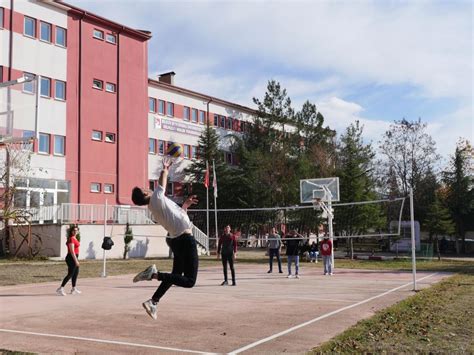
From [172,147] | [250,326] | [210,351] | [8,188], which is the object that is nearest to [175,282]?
[210,351]

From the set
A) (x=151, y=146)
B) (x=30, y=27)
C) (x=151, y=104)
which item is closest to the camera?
(x=30, y=27)

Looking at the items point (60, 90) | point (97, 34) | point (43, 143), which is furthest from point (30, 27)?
point (43, 143)

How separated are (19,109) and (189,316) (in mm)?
7884

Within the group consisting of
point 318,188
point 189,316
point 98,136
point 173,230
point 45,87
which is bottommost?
point 189,316

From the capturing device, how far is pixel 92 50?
4162 cm

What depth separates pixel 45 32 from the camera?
3825 cm

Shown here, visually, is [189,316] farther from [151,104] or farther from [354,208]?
[151,104]

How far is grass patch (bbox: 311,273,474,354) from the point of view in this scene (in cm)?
755

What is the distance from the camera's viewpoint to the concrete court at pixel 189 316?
7.89 metres

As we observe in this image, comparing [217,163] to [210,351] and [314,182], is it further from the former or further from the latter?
[210,351]

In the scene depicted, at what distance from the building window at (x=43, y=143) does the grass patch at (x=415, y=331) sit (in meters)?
30.9

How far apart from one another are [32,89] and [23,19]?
2565cm

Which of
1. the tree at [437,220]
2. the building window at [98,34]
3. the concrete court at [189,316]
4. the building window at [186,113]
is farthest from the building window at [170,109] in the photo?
the concrete court at [189,316]

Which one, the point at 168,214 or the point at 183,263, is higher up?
the point at 168,214
